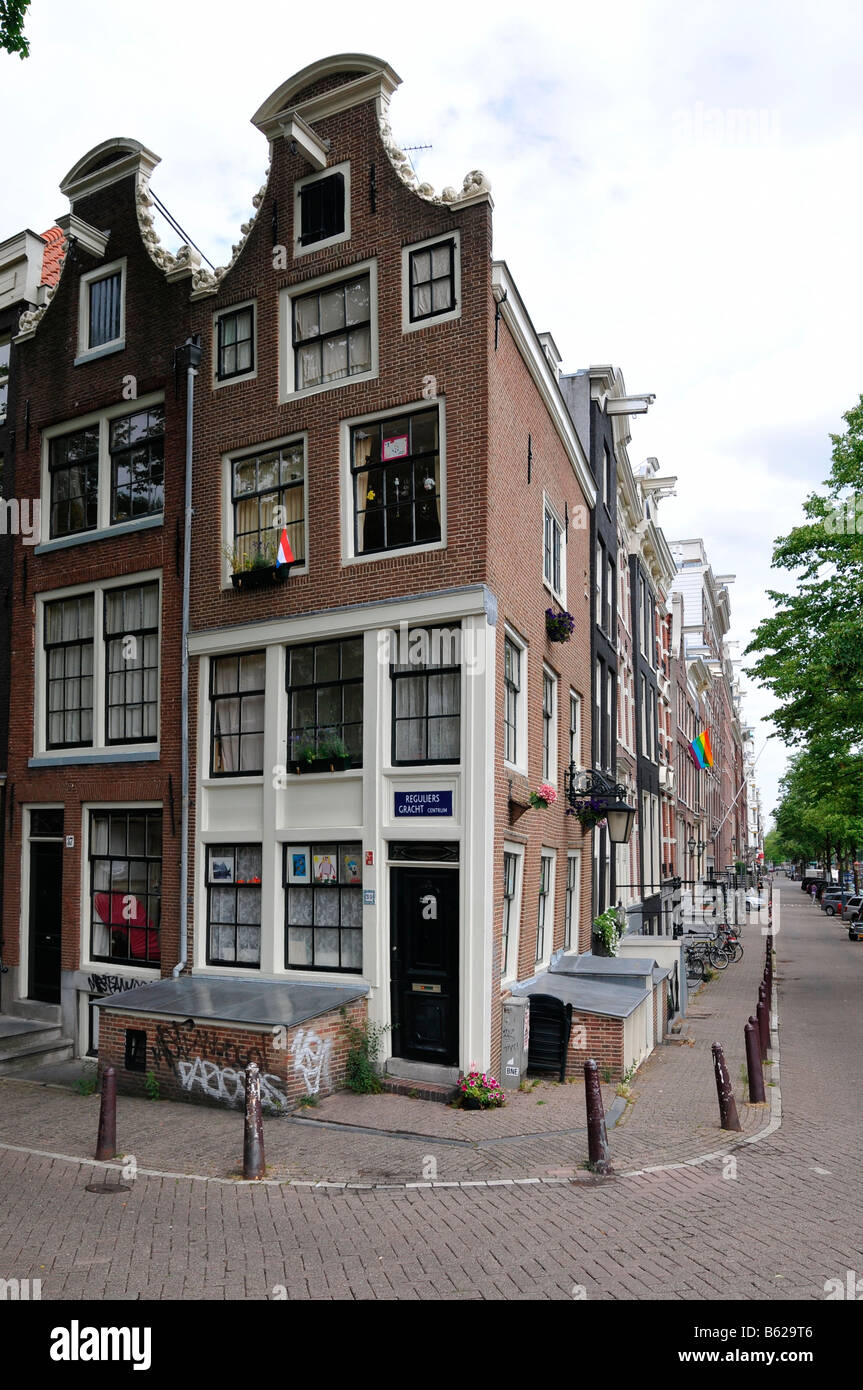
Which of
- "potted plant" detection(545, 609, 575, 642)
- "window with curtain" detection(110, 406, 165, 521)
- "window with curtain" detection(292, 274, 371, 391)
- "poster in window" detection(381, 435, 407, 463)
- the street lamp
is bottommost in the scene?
the street lamp

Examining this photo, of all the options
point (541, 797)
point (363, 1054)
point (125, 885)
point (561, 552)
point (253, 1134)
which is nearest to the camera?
point (253, 1134)

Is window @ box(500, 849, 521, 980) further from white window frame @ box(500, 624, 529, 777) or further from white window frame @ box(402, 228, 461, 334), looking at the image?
white window frame @ box(402, 228, 461, 334)

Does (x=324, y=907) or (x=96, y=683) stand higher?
(x=96, y=683)

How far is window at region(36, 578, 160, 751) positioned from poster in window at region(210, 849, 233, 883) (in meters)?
2.36

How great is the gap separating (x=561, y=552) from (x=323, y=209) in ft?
24.4

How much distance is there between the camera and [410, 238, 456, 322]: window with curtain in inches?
585

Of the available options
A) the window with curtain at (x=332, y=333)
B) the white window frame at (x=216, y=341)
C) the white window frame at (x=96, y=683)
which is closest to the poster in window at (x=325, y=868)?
the white window frame at (x=96, y=683)

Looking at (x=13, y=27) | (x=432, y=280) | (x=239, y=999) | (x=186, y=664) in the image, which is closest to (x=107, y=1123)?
(x=239, y=999)

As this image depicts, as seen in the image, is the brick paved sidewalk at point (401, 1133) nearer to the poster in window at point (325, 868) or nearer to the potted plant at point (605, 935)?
the poster in window at point (325, 868)

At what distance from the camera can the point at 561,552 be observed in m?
20.3

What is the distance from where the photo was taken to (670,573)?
1585 inches

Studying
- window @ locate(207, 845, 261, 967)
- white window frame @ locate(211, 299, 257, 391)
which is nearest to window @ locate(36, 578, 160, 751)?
window @ locate(207, 845, 261, 967)

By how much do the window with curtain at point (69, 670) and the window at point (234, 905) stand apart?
392 cm

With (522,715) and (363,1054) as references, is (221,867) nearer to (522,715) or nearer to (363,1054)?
(363,1054)
